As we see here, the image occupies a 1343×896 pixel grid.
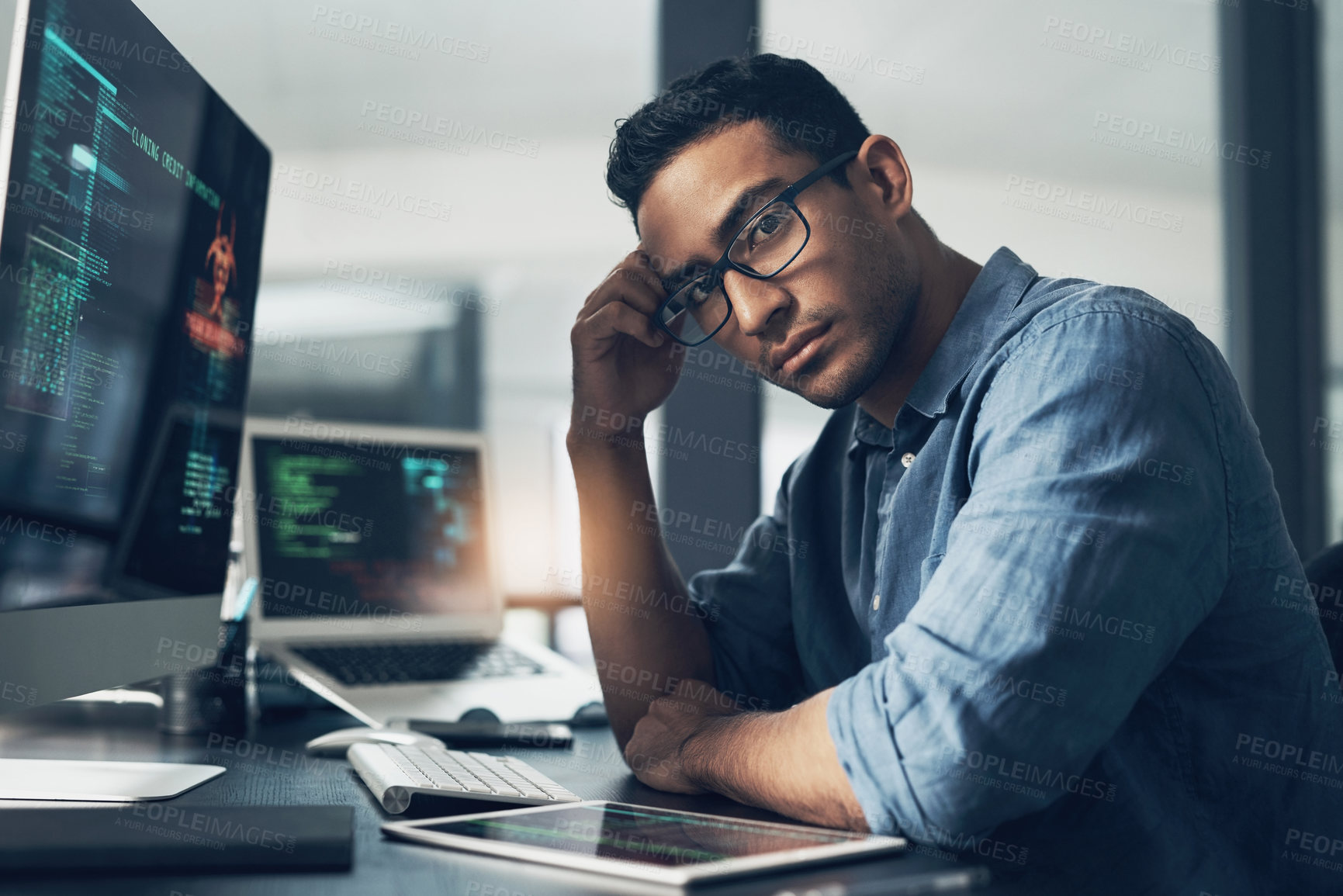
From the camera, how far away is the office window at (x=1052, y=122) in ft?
6.84

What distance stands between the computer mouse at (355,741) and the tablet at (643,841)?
0.35m

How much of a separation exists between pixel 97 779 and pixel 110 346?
0.37m

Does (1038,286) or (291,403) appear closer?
(1038,286)

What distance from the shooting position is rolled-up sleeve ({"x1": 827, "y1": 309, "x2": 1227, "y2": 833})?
67 centimetres

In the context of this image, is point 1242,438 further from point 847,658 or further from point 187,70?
point 187,70

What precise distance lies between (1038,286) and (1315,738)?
53cm

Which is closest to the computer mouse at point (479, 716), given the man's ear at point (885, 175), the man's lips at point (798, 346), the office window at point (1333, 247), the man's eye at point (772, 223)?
the man's lips at point (798, 346)

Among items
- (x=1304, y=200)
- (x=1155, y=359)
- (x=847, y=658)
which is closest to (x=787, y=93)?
(x=1155, y=359)

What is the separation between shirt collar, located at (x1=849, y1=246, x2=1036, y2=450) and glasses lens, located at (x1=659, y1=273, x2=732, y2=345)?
261 millimetres

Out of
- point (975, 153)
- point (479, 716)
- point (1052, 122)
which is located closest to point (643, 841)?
point (479, 716)

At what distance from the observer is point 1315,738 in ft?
2.88

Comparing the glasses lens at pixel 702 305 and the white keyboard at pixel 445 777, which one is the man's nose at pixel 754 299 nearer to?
the glasses lens at pixel 702 305

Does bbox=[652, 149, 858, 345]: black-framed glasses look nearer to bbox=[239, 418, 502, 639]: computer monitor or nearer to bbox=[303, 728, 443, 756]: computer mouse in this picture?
bbox=[303, 728, 443, 756]: computer mouse

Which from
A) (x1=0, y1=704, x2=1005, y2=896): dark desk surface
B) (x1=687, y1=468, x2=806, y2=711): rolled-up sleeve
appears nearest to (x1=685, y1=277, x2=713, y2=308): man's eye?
(x1=687, y1=468, x2=806, y2=711): rolled-up sleeve
